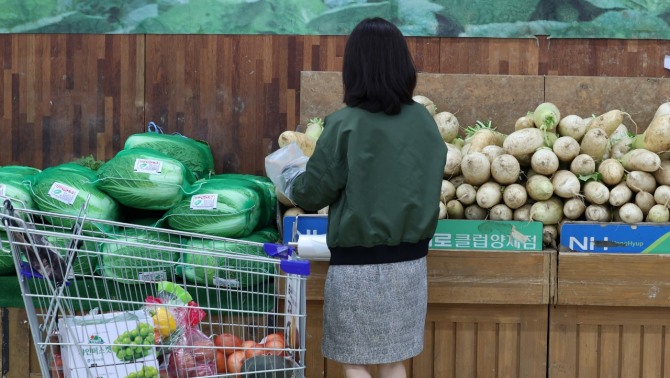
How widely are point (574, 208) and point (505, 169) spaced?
1.16 ft

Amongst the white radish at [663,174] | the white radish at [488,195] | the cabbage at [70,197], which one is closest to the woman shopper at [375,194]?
the white radish at [488,195]

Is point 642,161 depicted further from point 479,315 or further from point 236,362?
point 236,362

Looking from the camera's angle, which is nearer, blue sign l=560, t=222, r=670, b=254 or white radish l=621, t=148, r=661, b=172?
blue sign l=560, t=222, r=670, b=254

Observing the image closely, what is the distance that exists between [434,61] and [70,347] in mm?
2957

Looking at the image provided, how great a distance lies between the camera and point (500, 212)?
416cm

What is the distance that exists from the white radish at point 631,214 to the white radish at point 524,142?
0.48m

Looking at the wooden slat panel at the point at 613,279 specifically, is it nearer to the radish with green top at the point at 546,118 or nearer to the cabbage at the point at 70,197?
the radish with green top at the point at 546,118

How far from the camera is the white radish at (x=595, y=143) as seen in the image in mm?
4285

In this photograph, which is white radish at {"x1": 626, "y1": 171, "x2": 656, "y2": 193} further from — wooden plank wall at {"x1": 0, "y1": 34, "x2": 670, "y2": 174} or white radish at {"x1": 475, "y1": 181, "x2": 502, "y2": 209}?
wooden plank wall at {"x1": 0, "y1": 34, "x2": 670, "y2": 174}

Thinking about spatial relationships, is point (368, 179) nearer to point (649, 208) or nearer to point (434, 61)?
point (649, 208)

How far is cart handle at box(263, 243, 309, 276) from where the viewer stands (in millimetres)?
3016

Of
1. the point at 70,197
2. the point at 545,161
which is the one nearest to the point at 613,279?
the point at 545,161

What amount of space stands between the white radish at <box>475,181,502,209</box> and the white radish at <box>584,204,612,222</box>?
0.41 m

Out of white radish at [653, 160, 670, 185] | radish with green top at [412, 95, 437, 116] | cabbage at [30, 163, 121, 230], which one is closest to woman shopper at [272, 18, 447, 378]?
cabbage at [30, 163, 121, 230]
